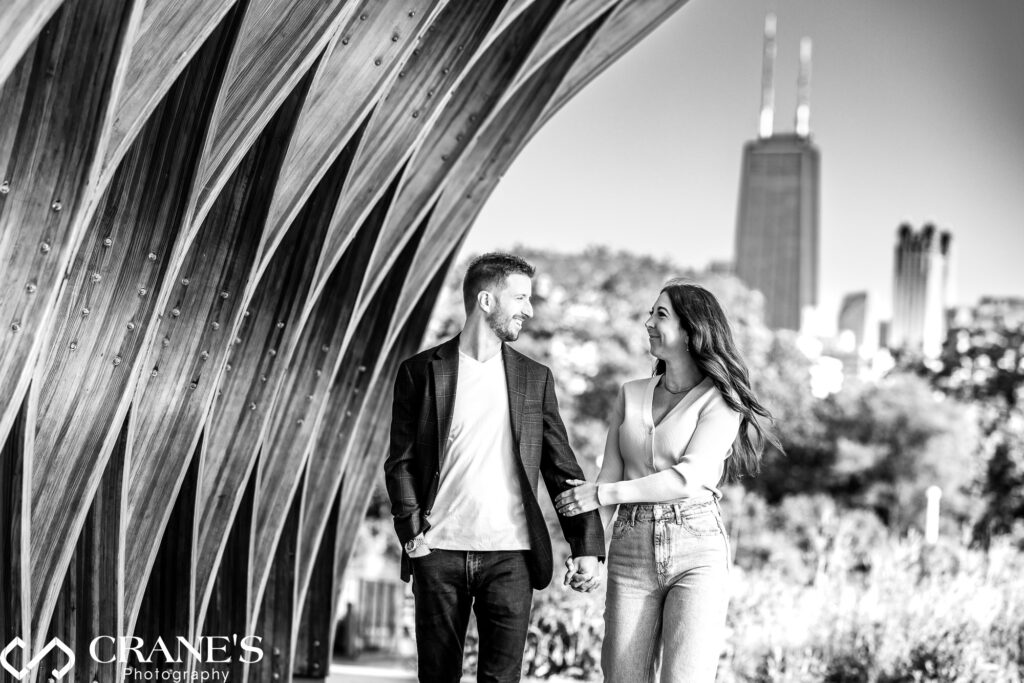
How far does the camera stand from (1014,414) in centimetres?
3066

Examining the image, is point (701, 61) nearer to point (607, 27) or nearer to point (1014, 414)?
point (1014, 414)

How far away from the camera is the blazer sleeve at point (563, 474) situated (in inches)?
158

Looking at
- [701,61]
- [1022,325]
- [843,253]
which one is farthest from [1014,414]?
[843,253]

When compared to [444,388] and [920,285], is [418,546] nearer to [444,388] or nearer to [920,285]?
[444,388]

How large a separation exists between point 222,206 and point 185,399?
2.78ft

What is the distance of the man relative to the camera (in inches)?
151

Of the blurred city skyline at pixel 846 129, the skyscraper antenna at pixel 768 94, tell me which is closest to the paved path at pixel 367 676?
the blurred city skyline at pixel 846 129

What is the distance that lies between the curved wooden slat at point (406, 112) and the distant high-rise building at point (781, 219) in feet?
389

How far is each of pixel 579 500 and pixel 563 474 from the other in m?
0.12

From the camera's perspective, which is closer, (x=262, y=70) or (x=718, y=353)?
(x=718, y=353)

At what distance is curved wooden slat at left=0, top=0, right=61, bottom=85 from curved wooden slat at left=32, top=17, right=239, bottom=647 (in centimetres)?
141
